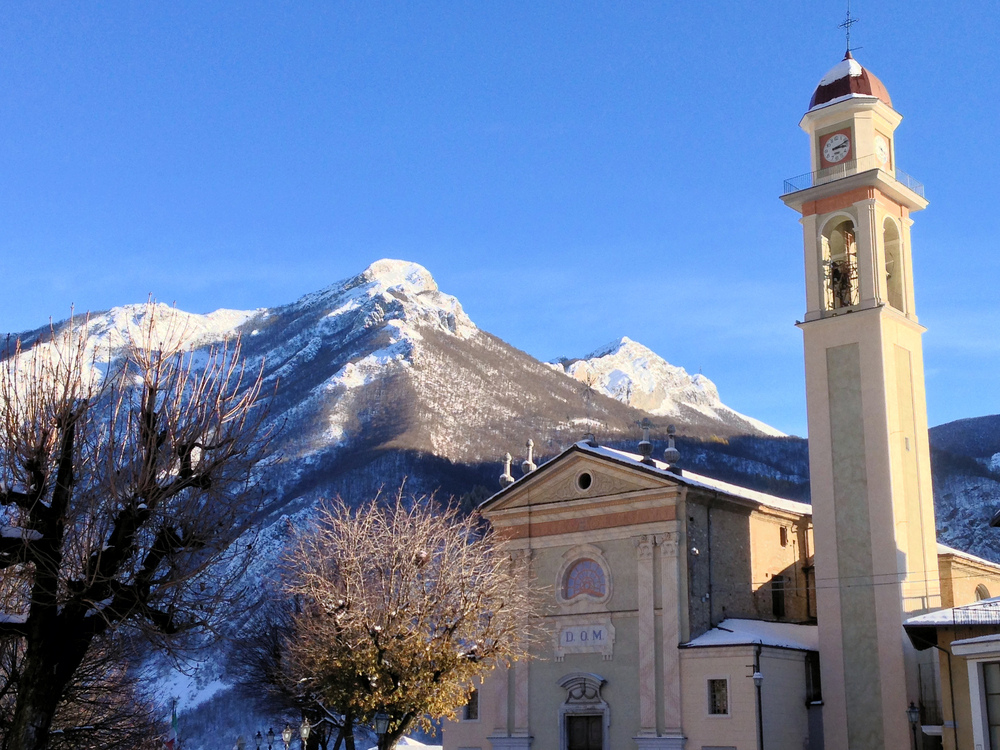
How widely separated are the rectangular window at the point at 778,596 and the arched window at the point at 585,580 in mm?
6255

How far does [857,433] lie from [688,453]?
384 ft

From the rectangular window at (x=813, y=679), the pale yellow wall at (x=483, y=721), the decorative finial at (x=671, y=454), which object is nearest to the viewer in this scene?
the rectangular window at (x=813, y=679)

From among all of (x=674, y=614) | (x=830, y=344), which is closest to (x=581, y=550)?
(x=674, y=614)

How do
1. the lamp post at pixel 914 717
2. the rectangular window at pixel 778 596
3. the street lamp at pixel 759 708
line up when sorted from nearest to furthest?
the lamp post at pixel 914 717 → the street lamp at pixel 759 708 → the rectangular window at pixel 778 596

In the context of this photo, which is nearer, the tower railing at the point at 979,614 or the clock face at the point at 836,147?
the tower railing at the point at 979,614

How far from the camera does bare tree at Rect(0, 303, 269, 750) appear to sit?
1598 cm

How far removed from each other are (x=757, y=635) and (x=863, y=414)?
7379 millimetres

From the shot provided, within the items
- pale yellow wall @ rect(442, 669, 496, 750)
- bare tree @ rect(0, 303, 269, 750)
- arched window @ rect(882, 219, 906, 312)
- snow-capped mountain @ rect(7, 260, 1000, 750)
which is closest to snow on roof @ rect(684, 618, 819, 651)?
pale yellow wall @ rect(442, 669, 496, 750)

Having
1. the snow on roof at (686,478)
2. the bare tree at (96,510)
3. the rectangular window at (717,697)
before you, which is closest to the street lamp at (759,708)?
the rectangular window at (717,697)

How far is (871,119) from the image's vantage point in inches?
1444

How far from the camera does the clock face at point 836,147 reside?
3684cm

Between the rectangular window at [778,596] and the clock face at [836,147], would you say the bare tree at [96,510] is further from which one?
the rectangular window at [778,596]

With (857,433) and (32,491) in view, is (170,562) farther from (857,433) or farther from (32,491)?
(857,433)

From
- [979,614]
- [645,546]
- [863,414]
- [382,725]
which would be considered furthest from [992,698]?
[382,725]
